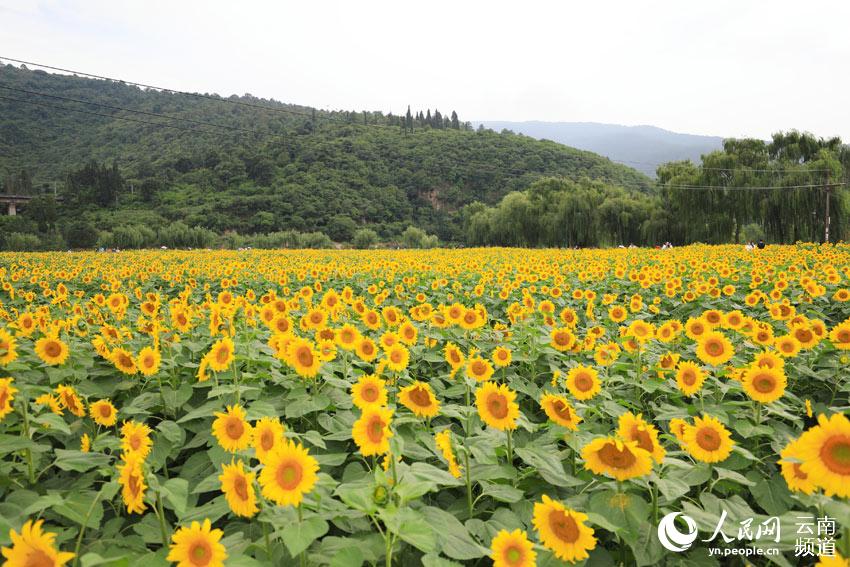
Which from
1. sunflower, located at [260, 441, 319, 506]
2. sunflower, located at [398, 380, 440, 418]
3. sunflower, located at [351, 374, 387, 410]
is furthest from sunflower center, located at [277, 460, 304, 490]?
sunflower, located at [398, 380, 440, 418]

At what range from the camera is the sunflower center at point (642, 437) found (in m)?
1.56

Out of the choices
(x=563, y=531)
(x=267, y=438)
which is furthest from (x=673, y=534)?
(x=267, y=438)

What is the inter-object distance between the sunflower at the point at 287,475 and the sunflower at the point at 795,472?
52.8 inches

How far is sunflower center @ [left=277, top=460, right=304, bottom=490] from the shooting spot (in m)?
1.40

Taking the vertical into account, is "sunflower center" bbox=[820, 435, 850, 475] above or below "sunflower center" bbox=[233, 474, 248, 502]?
above

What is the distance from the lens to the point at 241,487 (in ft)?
4.72

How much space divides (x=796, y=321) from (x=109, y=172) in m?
80.9

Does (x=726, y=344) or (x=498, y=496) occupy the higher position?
(x=726, y=344)

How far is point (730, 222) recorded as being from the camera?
102 ft

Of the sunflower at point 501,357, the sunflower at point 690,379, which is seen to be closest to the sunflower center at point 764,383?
the sunflower at point 690,379

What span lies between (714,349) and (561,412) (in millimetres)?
1550

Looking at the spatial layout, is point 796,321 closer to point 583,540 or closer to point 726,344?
point 726,344

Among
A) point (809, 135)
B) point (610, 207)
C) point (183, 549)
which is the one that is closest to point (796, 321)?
point (183, 549)

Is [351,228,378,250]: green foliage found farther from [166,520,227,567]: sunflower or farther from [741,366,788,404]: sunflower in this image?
[166,520,227,567]: sunflower
